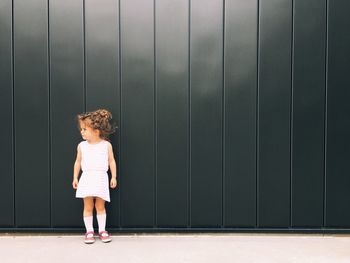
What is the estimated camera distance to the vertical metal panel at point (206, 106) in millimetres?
3621

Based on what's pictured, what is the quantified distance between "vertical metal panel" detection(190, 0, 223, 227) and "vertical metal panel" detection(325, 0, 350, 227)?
0.94 m

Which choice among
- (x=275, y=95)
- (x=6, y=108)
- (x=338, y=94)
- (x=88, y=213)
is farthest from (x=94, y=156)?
(x=338, y=94)

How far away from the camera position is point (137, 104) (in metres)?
3.64

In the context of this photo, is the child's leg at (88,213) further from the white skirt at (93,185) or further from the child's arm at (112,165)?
the child's arm at (112,165)

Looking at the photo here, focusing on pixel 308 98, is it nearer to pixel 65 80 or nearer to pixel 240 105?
pixel 240 105

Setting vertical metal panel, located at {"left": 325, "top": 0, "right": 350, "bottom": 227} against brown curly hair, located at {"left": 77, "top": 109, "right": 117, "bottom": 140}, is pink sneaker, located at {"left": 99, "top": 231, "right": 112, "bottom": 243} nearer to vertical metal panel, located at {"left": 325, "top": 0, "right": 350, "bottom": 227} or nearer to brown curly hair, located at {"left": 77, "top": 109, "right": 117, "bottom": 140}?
brown curly hair, located at {"left": 77, "top": 109, "right": 117, "bottom": 140}

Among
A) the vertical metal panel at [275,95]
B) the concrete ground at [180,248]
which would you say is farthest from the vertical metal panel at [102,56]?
the vertical metal panel at [275,95]

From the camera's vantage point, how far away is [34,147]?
3650 mm

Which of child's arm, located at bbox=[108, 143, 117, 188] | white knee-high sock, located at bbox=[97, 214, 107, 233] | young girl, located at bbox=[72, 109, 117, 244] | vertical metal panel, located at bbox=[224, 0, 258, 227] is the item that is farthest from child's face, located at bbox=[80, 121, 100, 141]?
vertical metal panel, located at bbox=[224, 0, 258, 227]

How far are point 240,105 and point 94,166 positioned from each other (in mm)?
1337

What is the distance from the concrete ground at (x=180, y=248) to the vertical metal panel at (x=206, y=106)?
1.20 feet

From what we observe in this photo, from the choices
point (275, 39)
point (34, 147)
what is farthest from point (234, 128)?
point (34, 147)

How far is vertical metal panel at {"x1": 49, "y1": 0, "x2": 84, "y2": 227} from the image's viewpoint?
A: 3.62 meters

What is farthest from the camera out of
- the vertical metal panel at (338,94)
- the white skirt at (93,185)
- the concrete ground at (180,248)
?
the vertical metal panel at (338,94)
